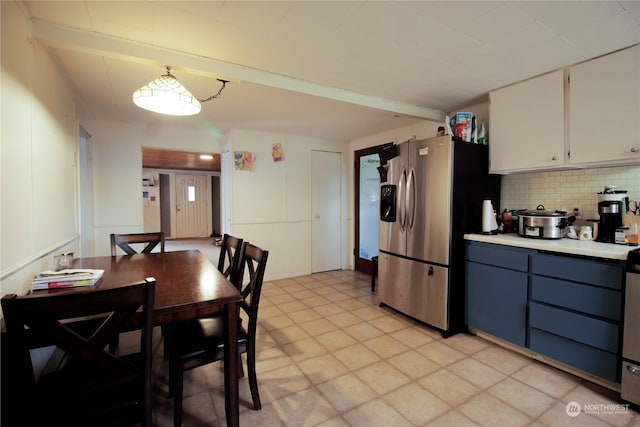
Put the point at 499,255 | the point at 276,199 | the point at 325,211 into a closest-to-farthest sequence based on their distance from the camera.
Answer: the point at 499,255 → the point at 276,199 → the point at 325,211

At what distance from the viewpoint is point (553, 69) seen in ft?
7.40

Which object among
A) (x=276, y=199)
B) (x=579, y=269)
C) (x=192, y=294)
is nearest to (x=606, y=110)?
(x=579, y=269)

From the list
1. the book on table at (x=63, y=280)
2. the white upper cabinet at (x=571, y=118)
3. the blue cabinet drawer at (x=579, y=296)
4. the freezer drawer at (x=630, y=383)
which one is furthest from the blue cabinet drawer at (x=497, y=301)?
the book on table at (x=63, y=280)

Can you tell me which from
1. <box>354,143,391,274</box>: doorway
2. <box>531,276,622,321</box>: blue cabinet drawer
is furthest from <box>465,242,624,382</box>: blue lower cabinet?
<box>354,143,391,274</box>: doorway

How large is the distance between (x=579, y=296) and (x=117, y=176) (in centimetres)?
470

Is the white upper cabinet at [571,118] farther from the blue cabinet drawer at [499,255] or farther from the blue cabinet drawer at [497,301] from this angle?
the blue cabinet drawer at [497,301]

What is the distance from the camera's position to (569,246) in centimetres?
193

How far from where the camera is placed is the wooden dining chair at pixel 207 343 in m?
1.42

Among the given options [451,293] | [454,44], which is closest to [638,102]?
[454,44]

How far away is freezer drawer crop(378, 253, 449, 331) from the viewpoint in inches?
99.1

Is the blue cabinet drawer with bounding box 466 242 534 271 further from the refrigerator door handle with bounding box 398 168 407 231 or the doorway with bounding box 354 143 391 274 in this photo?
the doorway with bounding box 354 143 391 274

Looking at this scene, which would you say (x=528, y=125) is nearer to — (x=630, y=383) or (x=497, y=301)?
(x=497, y=301)

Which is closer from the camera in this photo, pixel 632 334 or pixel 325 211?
pixel 632 334

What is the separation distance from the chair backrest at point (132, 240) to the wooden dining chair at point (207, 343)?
48.6 inches
